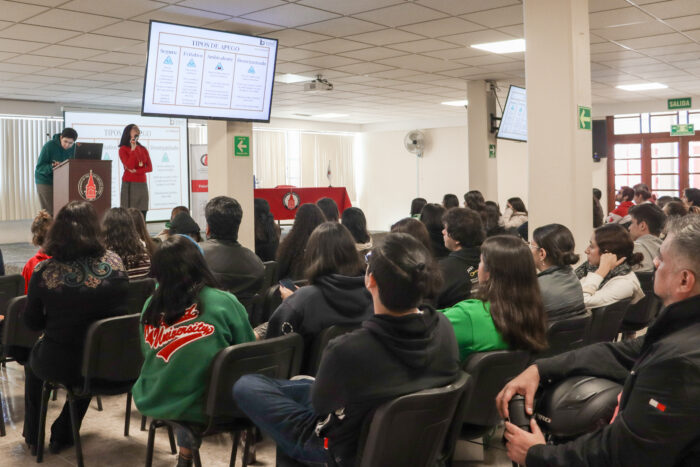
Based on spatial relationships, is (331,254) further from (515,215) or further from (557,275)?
(515,215)

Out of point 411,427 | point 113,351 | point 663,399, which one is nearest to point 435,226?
point 113,351

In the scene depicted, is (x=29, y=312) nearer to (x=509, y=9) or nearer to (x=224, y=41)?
(x=224, y=41)

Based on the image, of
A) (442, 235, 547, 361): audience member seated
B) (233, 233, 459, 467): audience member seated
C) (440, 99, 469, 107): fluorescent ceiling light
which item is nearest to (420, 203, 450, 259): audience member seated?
(442, 235, 547, 361): audience member seated

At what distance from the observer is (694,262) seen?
1408 millimetres

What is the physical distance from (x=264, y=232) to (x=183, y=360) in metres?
3.52

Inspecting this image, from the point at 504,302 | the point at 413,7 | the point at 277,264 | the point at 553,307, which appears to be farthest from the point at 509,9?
the point at 504,302

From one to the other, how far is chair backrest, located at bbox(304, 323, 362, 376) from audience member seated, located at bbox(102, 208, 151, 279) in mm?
Answer: 1538

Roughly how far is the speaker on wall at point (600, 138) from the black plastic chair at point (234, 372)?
12895 millimetres

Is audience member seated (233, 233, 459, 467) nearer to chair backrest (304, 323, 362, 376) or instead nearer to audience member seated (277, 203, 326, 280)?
chair backrest (304, 323, 362, 376)

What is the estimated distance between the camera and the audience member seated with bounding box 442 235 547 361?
2322 millimetres

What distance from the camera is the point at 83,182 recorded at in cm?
615

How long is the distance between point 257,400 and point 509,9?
473 cm

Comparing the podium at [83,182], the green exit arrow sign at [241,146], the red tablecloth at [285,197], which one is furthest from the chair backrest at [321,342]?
the red tablecloth at [285,197]

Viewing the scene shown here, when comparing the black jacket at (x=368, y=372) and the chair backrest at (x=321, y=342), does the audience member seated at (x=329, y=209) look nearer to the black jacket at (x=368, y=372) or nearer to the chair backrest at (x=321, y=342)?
the chair backrest at (x=321, y=342)
